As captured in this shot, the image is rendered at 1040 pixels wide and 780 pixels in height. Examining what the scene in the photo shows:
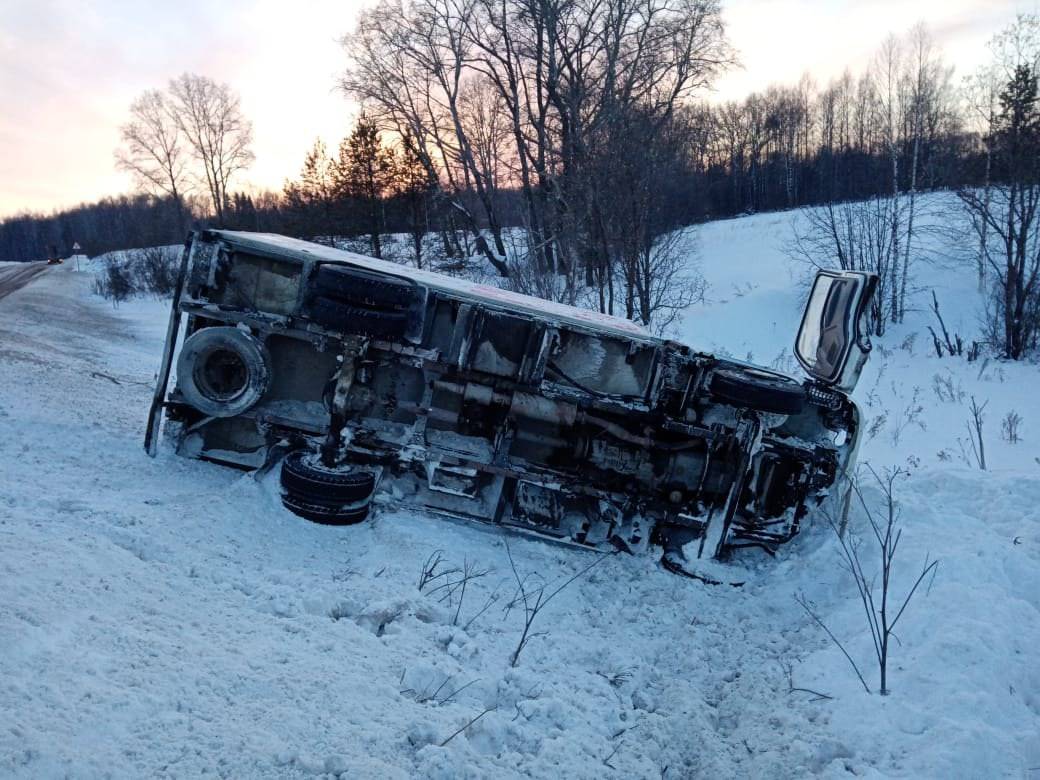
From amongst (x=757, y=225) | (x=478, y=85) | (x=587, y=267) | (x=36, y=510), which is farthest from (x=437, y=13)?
(x=36, y=510)

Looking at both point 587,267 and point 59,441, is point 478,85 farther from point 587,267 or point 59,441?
point 59,441

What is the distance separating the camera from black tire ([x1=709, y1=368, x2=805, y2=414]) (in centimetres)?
403

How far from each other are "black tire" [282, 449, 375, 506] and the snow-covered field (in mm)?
198

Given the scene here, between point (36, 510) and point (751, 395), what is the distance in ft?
13.6

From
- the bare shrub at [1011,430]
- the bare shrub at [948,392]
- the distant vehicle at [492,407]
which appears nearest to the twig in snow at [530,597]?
the distant vehicle at [492,407]

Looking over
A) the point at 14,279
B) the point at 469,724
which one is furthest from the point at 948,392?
the point at 14,279

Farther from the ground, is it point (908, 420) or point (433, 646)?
point (433, 646)

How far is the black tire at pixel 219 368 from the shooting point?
425cm

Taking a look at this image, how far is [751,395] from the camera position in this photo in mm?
4051

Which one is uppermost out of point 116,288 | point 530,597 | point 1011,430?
point 116,288

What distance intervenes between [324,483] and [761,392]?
2.82 metres

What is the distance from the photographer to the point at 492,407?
445cm

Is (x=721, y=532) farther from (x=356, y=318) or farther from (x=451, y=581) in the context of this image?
(x=356, y=318)

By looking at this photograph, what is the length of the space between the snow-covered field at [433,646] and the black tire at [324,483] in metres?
0.20
